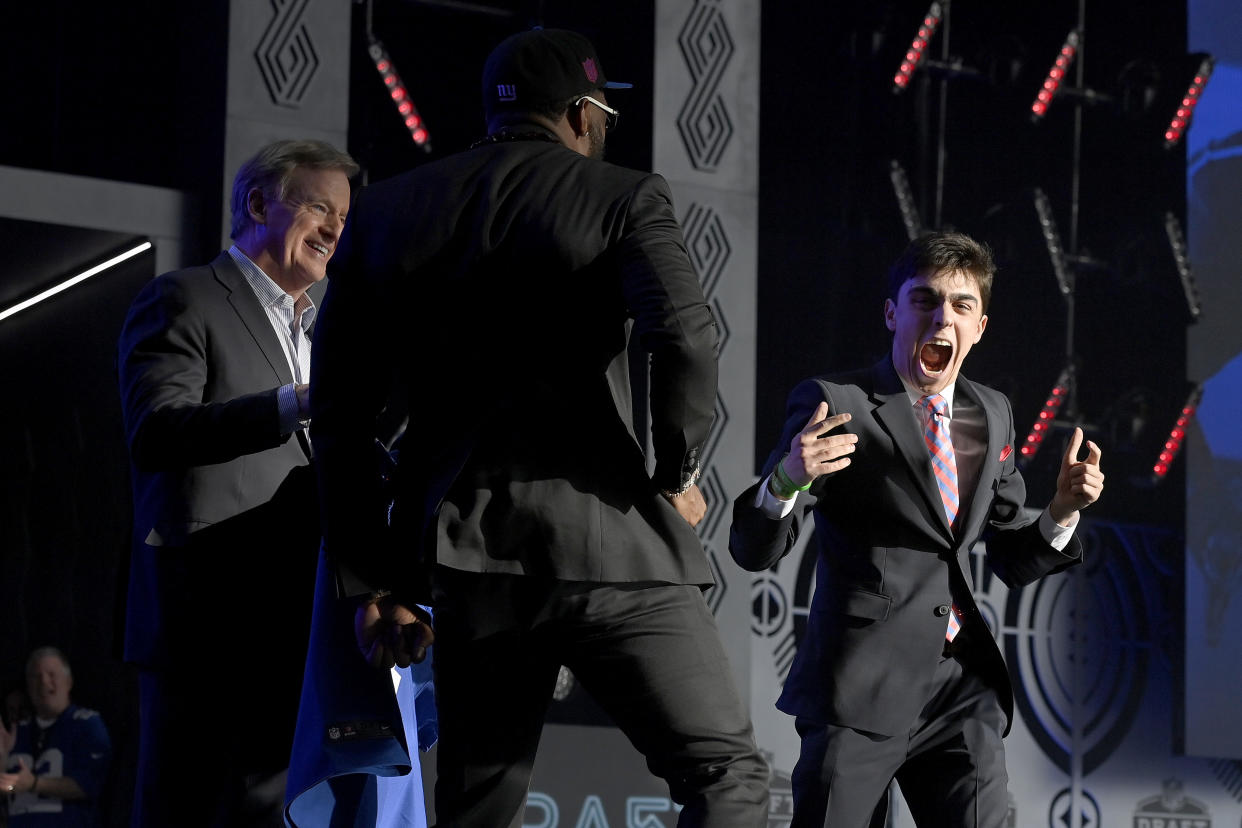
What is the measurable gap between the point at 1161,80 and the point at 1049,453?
2145 mm

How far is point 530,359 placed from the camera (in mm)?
2098

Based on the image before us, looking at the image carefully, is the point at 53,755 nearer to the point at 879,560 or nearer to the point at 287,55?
the point at 287,55

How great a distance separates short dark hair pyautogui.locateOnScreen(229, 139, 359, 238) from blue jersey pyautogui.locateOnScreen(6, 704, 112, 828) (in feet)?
8.18

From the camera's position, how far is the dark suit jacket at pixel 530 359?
2045 millimetres

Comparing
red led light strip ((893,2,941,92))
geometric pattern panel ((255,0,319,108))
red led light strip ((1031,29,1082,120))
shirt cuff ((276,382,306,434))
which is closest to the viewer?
shirt cuff ((276,382,306,434))

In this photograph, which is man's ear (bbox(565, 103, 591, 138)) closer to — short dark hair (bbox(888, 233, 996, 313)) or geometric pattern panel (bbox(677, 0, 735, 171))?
short dark hair (bbox(888, 233, 996, 313))

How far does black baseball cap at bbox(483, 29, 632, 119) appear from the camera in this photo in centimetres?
223

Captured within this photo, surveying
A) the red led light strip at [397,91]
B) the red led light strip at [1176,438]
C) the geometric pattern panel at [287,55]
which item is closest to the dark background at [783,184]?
the red led light strip at [1176,438]

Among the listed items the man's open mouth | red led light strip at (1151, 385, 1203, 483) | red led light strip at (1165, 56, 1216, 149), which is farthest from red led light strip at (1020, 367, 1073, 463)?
the man's open mouth

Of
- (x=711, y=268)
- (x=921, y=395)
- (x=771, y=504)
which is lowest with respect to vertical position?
(x=771, y=504)

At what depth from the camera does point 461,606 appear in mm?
2086

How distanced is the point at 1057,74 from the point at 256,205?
558cm

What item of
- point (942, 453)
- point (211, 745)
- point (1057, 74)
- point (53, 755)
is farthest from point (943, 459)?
point (1057, 74)

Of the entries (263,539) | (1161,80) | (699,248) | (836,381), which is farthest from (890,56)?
(263,539)
